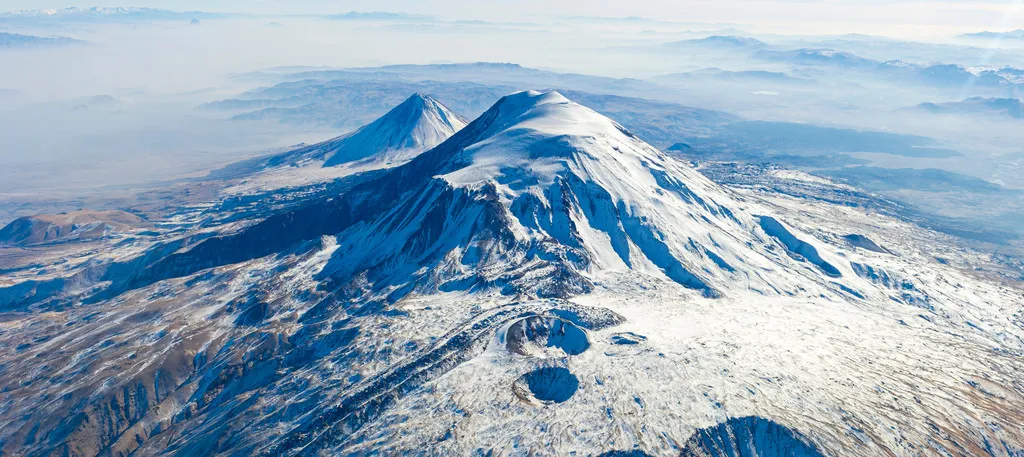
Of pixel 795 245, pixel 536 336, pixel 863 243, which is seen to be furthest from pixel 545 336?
pixel 863 243

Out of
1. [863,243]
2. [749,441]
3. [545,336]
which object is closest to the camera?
[749,441]

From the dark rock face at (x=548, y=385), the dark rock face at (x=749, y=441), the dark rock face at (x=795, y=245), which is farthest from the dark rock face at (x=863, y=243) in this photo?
the dark rock face at (x=548, y=385)

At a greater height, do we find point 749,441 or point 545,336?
point 545,336

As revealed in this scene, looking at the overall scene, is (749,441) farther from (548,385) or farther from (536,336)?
(536,336)

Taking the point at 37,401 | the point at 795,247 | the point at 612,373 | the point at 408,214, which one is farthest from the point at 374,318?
the point at 795,247

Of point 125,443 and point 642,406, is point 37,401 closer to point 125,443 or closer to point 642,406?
point 125,443
